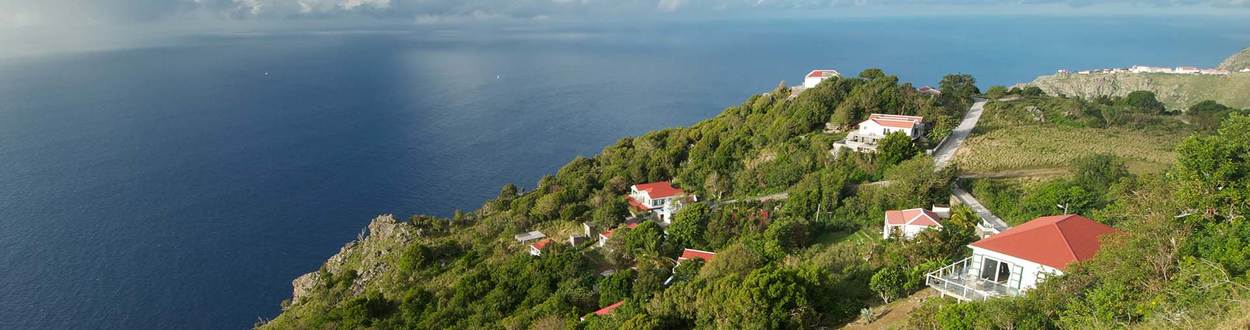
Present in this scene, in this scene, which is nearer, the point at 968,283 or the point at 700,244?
the point at 968,283

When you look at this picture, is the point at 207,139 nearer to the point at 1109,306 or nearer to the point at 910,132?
the point at 910,132

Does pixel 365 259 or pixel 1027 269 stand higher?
pixel 1027 269

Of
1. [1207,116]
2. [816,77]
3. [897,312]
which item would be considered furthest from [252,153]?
[1207,116]

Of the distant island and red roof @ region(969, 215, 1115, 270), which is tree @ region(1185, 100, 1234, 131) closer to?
the distant island

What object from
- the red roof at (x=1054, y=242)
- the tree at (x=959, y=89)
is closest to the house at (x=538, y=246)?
the red roof at (x=1054, y=242)

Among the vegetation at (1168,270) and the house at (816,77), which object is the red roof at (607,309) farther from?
the house at (816,77)

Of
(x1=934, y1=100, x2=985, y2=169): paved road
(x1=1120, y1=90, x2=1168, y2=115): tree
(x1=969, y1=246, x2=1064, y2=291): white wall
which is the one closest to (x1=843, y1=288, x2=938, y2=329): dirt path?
(x1=969, y1=246, x2=1064, y2=291): white wall

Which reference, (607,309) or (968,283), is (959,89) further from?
(607,309)
